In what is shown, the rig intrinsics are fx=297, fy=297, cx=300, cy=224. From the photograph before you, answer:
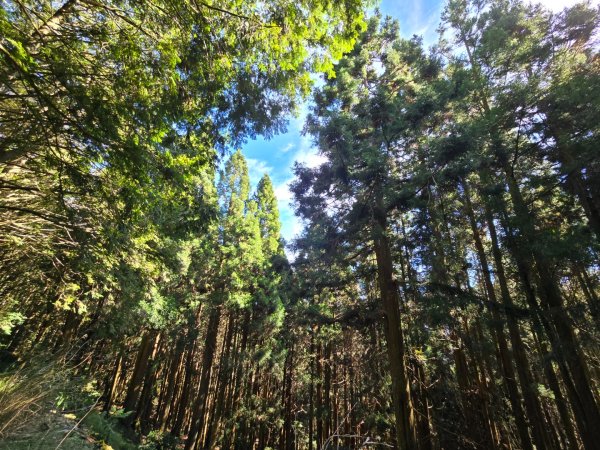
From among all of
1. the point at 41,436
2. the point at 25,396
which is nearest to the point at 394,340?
the point at 41,436

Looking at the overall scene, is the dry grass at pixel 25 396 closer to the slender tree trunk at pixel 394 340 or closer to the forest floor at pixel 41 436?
the forest floor at pixel 41 436

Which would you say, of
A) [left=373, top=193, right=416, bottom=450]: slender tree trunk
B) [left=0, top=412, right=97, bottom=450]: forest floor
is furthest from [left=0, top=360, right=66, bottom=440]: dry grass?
[left=373, top=193, right=416, bottom=450]: slender tree trunk

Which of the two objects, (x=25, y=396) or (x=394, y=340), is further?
(x=394, y=340)

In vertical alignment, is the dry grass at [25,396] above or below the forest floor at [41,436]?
above

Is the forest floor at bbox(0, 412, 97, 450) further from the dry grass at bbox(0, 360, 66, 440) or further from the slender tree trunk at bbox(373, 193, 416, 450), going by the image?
the slender tree trunk at bbox(373, 193, 416, 450)

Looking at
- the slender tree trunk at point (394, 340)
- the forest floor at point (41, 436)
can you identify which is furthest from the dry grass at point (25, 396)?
the slender tree trunk at point (394, 340)

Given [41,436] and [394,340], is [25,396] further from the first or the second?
[394,340]

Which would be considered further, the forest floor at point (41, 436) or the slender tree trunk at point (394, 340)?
the slender tree trunk at point (394, 340)

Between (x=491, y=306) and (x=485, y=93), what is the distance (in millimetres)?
8849

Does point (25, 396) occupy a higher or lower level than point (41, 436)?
higher

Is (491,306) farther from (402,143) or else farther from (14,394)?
(14,394)

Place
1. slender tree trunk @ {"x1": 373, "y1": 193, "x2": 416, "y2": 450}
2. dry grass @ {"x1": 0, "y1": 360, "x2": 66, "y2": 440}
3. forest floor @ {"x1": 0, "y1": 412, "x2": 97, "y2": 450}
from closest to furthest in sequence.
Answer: dry grass @ {"x1": 0, "y1": 360, "x2": 66, "y2": 440}, forest floor @ {"x1": 0, "y1": 412, "x2": 97, "y2": 450}, slender tree trunk @ {"x1": 373, "y1": 193, "x2": 416, "y2": 450}

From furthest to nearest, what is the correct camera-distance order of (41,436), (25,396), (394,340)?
(394,340)
(41,436)
(25,396)

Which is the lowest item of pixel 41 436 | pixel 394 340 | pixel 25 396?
pixel 41 436
